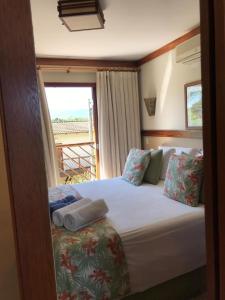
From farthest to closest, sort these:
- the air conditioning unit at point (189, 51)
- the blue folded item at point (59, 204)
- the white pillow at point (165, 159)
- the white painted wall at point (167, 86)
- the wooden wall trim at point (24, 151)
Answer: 1. the white painted wall at point (167, 86)
2. the white pillow at point (165, 159)
3. the air conditioning unit at point (189, 51)
4. the blue folded item at point (59, 204)
5. the wooden wall trim at point (24, 151)

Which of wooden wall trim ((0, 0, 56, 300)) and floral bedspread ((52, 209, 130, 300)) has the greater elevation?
wooden wall trim ((0, 0, 56, 300))

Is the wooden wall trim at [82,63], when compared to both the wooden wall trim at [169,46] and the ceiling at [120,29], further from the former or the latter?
the wooden wall trim at [169,46]

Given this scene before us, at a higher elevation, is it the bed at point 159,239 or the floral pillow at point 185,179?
the floral pillow at point 185,179

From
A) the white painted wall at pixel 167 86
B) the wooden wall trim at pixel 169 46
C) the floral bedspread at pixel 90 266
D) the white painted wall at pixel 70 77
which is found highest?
the wooden wall trim at pixel 169 46

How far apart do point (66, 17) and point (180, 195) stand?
189 centimetres

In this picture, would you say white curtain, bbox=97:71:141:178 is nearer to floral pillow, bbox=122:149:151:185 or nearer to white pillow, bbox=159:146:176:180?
floral pillow, bbox=122:149:151:185

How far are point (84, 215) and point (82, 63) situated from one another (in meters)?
2.86

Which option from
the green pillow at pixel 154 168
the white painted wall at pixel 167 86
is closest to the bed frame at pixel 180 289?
the green pillow at pixel 154 168

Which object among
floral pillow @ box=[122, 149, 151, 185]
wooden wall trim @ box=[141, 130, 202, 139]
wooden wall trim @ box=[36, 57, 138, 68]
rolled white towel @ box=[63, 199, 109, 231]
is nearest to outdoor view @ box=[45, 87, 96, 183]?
wooden wall trim @ box=[36, 57, 138, 68]

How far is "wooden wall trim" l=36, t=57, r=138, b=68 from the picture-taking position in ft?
12.3

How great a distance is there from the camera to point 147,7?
7.53 feet

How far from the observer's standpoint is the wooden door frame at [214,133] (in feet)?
2.78

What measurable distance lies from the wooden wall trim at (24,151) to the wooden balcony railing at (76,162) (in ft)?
13.0

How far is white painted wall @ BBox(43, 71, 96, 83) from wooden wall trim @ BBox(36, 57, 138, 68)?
16 cm
